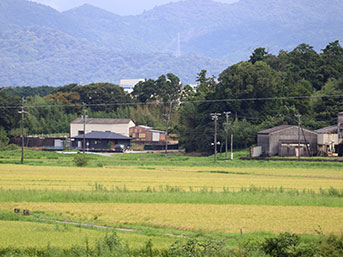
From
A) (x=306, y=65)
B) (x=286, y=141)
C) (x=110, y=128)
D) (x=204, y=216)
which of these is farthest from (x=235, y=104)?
(x=204, y=216)

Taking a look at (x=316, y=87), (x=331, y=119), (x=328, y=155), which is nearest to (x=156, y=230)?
(x=328, y=155)

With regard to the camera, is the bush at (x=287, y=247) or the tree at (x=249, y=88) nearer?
the bush at (x=287, y=247)

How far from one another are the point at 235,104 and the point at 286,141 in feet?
40.2

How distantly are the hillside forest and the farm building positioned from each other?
16.3 feet

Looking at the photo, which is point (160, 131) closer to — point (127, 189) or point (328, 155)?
point (328, 155)

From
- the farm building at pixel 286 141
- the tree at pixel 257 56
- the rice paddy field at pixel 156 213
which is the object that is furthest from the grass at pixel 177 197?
the tree at pixel 257 56

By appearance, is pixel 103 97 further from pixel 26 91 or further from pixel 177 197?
pixel 177 197

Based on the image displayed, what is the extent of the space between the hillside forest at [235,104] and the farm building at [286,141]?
495 centimetres

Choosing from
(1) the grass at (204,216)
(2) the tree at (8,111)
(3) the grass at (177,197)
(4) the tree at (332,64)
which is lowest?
(1) the grass at (204,216)

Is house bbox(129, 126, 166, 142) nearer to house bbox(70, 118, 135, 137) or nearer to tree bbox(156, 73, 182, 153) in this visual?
house bbox(70, 118, 135, 137)

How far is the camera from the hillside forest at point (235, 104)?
241ft

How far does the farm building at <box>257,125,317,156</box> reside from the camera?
63.7m

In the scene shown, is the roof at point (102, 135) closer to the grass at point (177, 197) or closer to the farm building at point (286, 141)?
the farm building at point (286, 141)

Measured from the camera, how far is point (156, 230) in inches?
675
